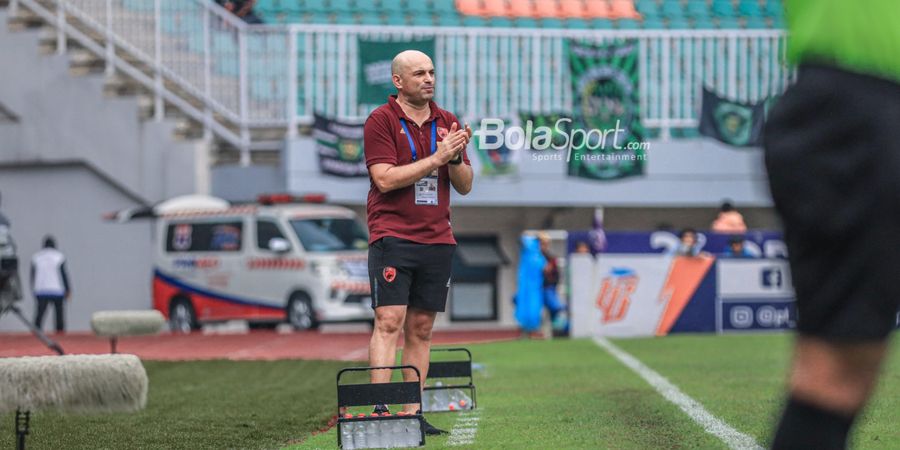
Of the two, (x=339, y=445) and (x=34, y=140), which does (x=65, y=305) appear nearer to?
(x=34, y=140)

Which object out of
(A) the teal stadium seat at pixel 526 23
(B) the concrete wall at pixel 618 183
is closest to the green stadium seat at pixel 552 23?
(A) the teal stadium seat at pixel 526 23

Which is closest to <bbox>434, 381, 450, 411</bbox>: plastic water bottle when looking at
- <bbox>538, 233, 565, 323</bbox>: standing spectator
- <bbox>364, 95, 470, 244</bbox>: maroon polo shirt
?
<bbox>364, 95, 470, 244</bbox>: maroon polo shirt

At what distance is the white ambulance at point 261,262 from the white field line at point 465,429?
15088mm

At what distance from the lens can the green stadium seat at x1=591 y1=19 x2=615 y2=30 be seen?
97.2 feet

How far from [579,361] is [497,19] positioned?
53.1 feet

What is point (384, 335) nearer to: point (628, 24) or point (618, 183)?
point (618, 183)

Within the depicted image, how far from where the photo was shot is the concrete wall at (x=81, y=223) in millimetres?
27281

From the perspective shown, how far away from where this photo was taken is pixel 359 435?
22.0ft

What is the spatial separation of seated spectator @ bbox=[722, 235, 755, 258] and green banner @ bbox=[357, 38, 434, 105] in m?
7.25

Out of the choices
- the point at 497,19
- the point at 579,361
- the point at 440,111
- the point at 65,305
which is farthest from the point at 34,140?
the point at 440,111

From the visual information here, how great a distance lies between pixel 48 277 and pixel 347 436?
18.5m

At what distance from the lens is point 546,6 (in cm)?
3020

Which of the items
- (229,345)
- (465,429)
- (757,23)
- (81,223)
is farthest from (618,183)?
(465,429)

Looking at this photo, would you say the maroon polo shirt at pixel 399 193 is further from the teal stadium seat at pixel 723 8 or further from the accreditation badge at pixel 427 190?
the teal stadium seat at pixel 723 8
